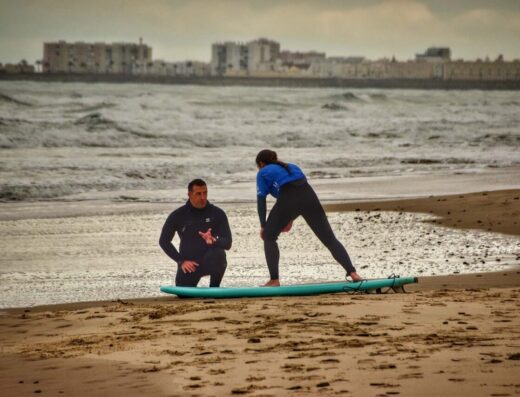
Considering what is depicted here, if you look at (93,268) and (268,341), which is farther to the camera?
(93,268)

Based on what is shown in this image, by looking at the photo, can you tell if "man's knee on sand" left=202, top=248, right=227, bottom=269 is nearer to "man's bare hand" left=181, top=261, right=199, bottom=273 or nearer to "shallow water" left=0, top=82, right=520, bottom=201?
"man's bare hand" left=181, top=261, right=199, bottom=273

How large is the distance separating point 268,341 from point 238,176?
16584 mm

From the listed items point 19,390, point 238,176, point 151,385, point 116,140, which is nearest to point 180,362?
point 151,385

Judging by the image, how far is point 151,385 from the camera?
5742 mm

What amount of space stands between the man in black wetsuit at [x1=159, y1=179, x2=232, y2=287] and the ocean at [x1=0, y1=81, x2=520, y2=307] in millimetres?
533

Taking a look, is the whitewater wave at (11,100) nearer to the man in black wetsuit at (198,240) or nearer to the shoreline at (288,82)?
the man in black wetsuit at (198,240)

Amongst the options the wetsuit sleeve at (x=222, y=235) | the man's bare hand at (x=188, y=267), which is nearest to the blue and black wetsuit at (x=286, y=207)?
the wetsuit sleeve at (x=222, y=235)

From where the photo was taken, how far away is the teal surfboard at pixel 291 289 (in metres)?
8.78

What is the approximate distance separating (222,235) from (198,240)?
0.68 ft

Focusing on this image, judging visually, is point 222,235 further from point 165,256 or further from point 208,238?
point 165,256

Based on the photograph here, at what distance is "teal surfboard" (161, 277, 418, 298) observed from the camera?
8781 mm

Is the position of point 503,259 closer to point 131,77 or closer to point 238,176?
point 238,176

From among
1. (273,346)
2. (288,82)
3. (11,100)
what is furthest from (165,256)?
(288,82)

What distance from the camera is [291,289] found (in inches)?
348
